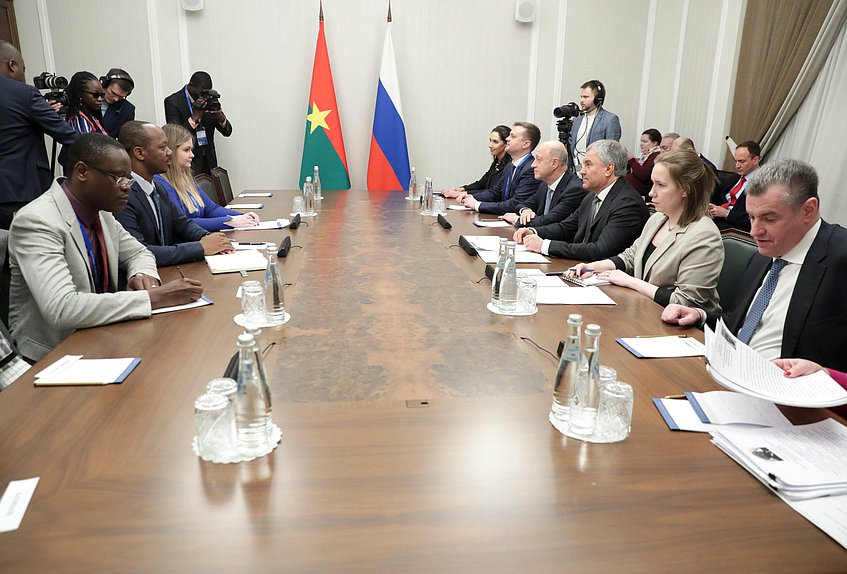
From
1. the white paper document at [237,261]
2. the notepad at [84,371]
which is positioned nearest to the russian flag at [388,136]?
the white paper document at [237,261]

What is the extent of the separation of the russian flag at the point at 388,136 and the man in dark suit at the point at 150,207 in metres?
3.75

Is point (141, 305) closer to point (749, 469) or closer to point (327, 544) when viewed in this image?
point (327, 544)

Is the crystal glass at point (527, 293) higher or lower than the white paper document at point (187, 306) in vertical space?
higher

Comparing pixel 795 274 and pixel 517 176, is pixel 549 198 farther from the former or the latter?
pixel 795 274

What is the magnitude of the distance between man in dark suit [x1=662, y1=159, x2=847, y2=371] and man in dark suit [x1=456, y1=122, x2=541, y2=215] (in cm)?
244

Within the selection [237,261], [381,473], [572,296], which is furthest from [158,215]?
[381,473]

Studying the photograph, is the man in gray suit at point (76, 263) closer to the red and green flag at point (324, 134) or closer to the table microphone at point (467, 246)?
the table microphone at point (467, 246)

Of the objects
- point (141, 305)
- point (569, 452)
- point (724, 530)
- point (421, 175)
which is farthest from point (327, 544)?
point (421, 175)

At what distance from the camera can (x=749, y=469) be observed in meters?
1.10

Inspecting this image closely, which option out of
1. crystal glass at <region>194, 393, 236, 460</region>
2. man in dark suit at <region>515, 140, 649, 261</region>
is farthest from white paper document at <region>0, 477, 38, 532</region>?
man in dark suit at <region>515, 140, 649, 261</region>

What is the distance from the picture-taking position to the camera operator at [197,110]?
218 inches

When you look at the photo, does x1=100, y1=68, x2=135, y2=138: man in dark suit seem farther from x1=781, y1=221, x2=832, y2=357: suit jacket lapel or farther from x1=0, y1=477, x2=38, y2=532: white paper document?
x1=781, y1=221, x2=832, y2=357: suit jacket lapel

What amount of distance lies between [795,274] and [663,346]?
0.54 meters

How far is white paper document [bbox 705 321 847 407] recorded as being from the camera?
124cm
